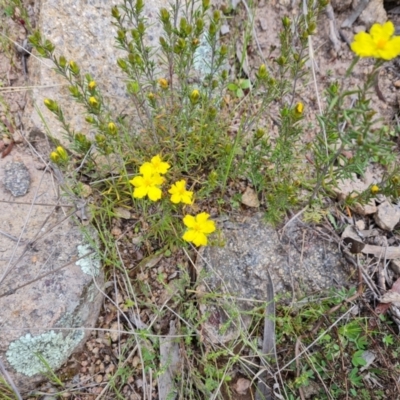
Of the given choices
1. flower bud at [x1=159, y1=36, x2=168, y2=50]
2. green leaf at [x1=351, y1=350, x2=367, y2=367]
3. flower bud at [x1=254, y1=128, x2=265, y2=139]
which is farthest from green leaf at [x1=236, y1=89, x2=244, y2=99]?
green leaf at [x1=351, y1=350, x2=367, y2=367]

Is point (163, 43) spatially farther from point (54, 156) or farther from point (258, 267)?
point (258, 267)

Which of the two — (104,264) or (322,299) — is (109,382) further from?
(322,299)

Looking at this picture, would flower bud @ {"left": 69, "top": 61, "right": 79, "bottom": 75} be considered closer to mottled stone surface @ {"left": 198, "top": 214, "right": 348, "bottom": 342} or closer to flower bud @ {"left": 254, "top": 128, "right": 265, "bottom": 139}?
flower bud @ {"left": 254, "top": 128, "right": 265, "bottom": 139}

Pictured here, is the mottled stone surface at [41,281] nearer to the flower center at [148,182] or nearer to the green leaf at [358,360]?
the flower center at [148,182]

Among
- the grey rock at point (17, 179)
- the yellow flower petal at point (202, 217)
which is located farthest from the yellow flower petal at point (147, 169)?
the grey rock at point (17, 179)

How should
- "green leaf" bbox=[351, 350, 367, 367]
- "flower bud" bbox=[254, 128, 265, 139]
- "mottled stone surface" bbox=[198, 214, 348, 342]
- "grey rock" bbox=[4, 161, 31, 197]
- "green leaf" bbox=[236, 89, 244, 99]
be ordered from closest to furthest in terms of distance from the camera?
1. "flower bud" bbox=[254, 128, 265, 139]
2. "green leaf" bbox=[351, 350, 367, 367]
3. "mottled stone surface" bbox=[198, 214, 348, 342]
4. "grey rock" bbox=[4, 161, 31, 197]
5. "green leaf" bbox=[236, 89, 244, 99]

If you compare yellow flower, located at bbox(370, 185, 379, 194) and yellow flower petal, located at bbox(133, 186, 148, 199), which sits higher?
yellow flower petal, located at bbox(133, 186, 148, 199)

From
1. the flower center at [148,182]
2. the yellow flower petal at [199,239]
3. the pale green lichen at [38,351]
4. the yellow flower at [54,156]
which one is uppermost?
the yellow flower at [54,156]
